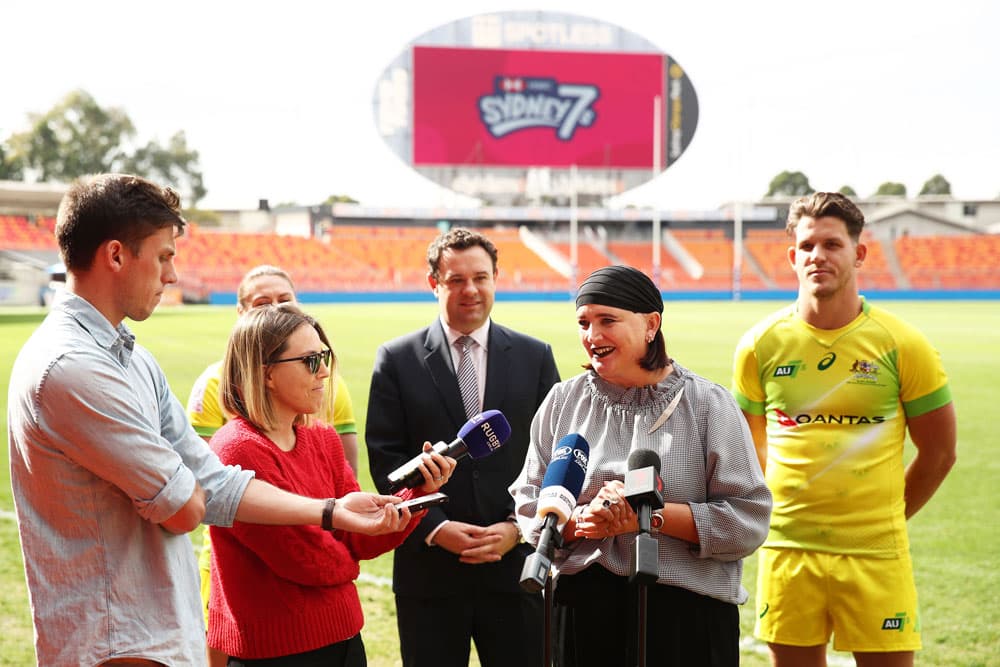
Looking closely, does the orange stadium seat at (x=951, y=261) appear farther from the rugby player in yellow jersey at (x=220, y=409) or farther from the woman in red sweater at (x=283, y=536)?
the woman in red sweater at (x=283, y=536)

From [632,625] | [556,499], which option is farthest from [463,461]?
[556,499]

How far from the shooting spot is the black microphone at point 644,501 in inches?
80.7

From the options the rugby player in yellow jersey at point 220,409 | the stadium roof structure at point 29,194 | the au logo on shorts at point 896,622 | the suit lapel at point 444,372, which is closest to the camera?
the au logo on shorts at point 896,622

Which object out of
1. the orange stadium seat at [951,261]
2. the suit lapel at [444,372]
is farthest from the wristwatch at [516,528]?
the orange stadium seat at [951,261]

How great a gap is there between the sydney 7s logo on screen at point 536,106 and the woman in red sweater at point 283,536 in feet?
204

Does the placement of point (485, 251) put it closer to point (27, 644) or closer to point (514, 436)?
point (514, 436)

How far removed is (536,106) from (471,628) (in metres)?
63.1

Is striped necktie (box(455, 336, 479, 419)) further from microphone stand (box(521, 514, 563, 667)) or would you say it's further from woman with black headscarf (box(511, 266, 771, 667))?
microphone stand (box(521, 514, 563, 667))

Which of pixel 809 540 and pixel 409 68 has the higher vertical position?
pixel 409 68

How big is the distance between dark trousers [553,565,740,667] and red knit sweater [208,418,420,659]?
563 millimetres

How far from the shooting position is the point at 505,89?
64938mm

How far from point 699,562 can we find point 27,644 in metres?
4.10

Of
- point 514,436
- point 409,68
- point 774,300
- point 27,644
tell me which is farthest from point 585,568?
point 409,68

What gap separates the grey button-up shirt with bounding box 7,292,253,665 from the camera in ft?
7.39
